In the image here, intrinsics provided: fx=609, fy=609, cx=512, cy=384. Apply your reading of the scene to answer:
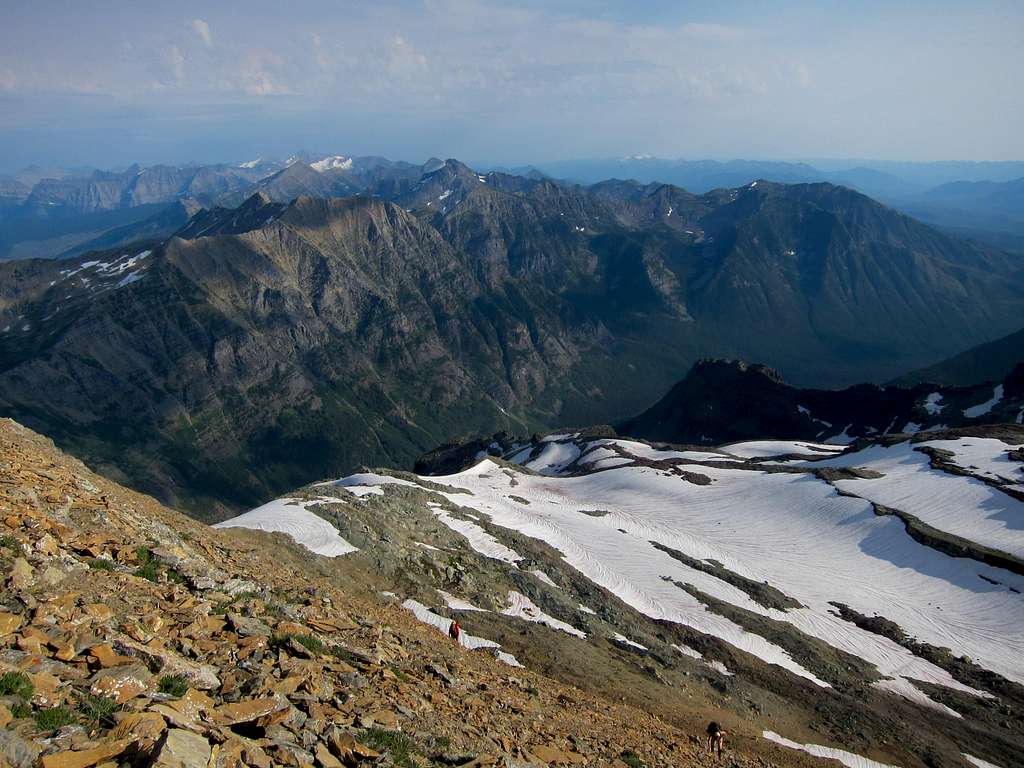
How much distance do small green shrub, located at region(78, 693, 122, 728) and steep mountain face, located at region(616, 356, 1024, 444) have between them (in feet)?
473

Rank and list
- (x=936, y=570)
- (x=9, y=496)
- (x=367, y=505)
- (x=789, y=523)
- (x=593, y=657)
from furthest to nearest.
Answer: (x=789, y=523), (x=936, y=570), (x=367, y=505), (x=593, y=657), (x=9, y=496)

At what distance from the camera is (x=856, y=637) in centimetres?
4581

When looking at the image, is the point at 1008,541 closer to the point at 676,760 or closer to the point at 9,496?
the point at 676,760

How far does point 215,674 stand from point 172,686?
134cm

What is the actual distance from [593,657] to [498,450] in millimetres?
112396

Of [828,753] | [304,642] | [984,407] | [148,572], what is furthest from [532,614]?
[984,407]

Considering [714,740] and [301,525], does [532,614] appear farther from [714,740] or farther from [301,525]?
[301,525]

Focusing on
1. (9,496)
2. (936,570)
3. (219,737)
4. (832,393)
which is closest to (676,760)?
(219,737)

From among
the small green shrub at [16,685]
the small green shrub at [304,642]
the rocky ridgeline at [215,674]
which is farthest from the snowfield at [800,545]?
the small green shrub at [16,685]

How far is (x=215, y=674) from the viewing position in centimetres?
1484

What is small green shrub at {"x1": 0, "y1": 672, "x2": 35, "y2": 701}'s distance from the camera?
11555 millimetres

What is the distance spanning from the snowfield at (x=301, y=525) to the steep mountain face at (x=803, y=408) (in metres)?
129

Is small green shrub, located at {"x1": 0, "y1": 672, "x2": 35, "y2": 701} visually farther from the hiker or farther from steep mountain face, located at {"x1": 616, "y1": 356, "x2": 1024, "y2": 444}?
steep mountain face, located at {"x1": 616, "y1": 356, "x2": 1024, "y2": 444}

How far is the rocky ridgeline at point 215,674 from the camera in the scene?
11.5 m
